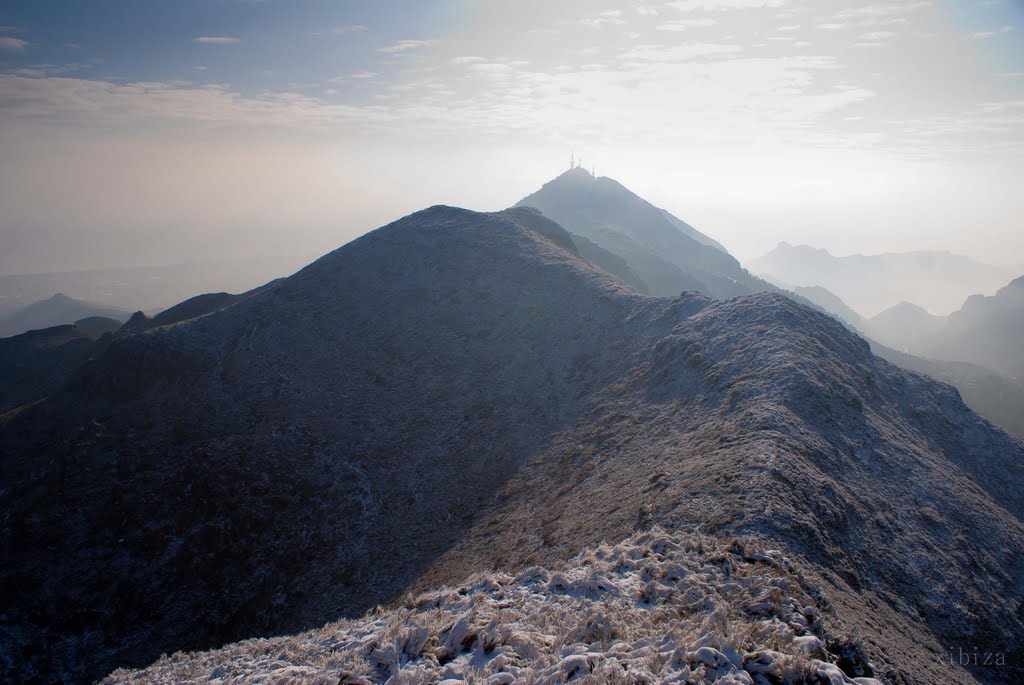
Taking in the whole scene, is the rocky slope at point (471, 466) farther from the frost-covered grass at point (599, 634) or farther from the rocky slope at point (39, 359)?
the rocky slope at point (39, 359)

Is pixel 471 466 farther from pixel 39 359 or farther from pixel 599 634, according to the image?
pixel 39 359

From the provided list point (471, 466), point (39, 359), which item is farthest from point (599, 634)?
point (39, 359)

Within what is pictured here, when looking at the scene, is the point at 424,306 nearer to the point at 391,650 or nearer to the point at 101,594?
the point at 101,594

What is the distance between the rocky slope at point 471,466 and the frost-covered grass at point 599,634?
2042mm

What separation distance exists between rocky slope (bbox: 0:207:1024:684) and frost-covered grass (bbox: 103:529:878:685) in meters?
2.04

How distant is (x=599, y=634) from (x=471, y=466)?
19.3 meters

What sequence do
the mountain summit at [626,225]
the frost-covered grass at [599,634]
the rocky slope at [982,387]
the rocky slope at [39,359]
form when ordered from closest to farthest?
the frost-covered grass at [599,634] < the rocky slope at [39,359] < the rocky slope at [982,387] < the mountain summit at [626,225]

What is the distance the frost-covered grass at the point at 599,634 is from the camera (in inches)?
336

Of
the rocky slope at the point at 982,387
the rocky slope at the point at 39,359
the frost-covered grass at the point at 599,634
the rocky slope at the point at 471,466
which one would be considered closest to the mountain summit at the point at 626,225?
the rocky slope at the point at 982,387

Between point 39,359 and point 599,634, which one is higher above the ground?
point 39,359

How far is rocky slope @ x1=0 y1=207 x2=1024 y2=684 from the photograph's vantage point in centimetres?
1639

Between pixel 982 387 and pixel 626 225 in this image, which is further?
pixel 626 225

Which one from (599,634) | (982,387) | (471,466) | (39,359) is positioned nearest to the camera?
(599,634)

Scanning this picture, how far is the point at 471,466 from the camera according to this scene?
28828 millimetres
